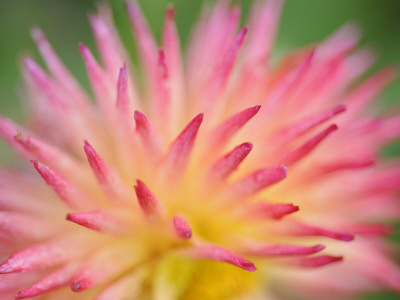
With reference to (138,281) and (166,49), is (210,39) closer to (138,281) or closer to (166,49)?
(166,49)

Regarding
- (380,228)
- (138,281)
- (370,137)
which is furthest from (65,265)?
(370,137)

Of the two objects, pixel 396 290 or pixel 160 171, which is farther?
pixel 396 290

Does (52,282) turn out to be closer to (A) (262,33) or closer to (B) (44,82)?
(B) (44,82)

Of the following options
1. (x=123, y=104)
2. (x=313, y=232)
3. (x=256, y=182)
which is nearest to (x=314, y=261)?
(x=313, y=232)

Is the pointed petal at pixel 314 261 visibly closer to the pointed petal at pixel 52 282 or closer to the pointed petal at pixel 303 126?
the pointed petal at pixel 303 126

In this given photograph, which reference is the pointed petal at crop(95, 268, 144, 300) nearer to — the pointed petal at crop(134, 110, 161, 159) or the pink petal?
the pointed petal at crop(134, 110, 161, 159)

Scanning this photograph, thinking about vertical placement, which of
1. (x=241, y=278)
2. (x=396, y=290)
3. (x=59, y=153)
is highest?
(x=59, y=153)

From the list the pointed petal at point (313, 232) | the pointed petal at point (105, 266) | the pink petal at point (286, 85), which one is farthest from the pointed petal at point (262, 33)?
the pointed petal at point (105, 266)
